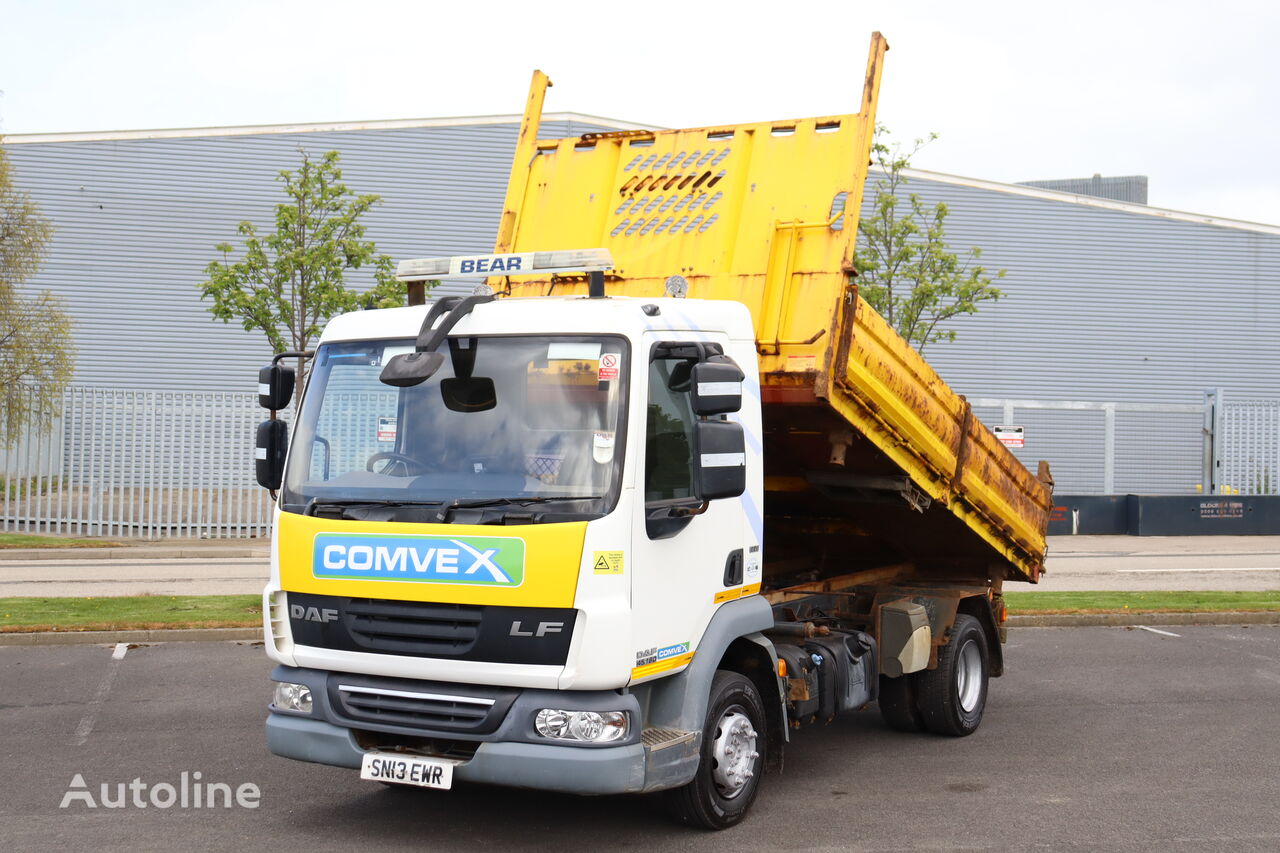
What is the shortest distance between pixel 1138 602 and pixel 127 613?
1125 cm

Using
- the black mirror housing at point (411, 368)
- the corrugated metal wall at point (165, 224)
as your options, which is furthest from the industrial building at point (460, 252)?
the black mirror housing at point (411, 368)

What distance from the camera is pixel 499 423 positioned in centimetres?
589

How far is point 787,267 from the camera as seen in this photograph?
7.18m

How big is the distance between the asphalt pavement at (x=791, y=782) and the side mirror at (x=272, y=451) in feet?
5.60

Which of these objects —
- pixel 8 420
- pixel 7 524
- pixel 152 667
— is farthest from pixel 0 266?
pixel 152 667

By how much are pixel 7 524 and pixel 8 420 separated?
196 centimetres

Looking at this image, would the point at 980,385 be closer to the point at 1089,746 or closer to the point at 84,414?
the point at 84,414

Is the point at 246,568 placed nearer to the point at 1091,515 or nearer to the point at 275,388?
the point at 275,388

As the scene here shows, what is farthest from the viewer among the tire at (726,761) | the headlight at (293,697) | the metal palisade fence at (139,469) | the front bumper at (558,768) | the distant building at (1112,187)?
the distant building at (1112,187)

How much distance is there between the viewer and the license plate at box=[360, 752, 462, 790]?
5.63m

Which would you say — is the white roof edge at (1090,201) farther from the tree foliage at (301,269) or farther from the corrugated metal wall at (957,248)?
the tree foliage at (301,269)

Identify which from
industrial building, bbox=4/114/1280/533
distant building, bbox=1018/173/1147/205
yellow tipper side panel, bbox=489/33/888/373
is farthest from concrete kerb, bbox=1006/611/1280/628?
distant building, bbox=1018/173/1147/205

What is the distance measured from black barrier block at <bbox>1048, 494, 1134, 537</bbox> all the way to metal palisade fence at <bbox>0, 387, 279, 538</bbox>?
16326mm

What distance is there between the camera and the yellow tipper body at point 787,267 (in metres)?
7.07
